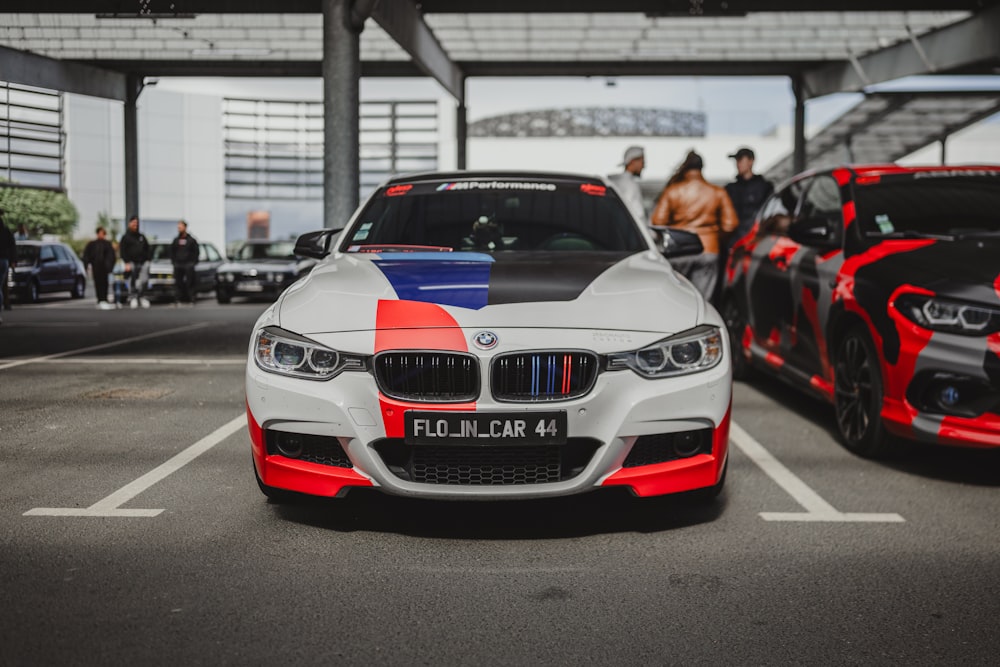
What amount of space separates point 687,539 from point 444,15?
1879 centimetres

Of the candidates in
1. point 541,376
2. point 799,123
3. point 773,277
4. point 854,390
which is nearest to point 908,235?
point 854,390

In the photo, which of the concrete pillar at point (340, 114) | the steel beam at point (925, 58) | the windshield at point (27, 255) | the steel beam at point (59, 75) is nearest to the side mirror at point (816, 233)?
the concrete pillar at point (340, 114)

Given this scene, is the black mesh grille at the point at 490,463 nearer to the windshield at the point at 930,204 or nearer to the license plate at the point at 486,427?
the license plate at the point at 486,427

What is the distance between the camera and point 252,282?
21156mm

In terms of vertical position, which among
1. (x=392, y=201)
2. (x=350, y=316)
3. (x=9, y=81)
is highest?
(x=9, y=81)

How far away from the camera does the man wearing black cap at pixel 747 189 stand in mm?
9602

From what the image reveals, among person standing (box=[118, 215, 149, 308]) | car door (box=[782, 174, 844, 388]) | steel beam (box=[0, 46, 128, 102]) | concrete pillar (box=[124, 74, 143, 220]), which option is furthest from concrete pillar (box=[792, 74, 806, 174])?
car door (box=[782, 174, 844, 388])

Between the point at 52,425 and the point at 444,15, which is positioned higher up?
the point at 444,15

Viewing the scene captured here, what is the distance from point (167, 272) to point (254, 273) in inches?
82.4

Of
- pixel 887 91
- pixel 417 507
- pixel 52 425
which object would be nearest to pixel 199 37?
pixel 887 91

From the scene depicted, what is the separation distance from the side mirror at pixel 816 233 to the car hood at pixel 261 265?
16125 millimetres

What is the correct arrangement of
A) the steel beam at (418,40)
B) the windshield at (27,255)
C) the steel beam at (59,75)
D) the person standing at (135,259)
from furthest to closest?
the steel beam at (59,75)
the windshield at (27,255)
the person standing at (135,259)
the steel beam at (418,40)

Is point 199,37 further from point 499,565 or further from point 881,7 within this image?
point 499,565

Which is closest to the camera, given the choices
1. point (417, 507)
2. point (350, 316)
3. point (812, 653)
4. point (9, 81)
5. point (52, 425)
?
point (812, 653)
